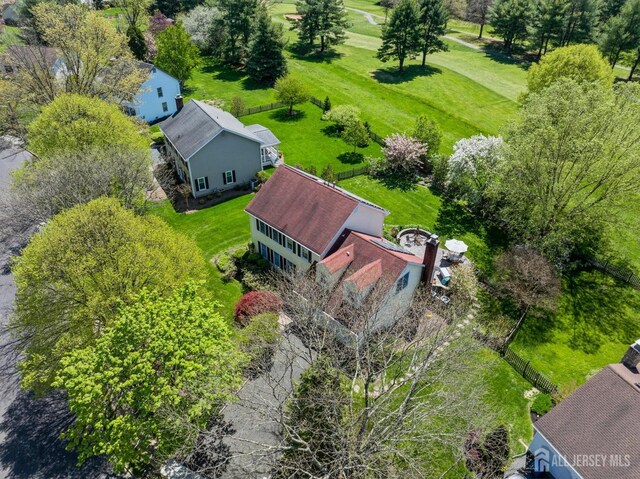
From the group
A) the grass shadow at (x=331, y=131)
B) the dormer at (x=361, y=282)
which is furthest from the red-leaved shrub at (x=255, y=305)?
the grass shadow at (x=331, y=131)

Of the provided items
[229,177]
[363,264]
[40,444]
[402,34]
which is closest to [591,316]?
[363,264]

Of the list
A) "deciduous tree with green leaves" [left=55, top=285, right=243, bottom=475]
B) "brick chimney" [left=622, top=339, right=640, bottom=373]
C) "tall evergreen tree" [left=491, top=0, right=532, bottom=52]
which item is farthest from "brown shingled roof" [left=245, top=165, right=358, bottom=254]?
"tall evergreen tree" [left=491, top=0, right=532, bottom=52]

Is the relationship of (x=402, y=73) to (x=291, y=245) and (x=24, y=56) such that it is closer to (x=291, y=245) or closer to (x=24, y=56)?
(x=291, y=245)

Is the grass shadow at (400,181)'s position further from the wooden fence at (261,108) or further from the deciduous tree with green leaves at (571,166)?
the wooden fence at (261,108)

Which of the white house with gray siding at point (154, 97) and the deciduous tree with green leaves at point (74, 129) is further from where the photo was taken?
the white house with gray siding at point (154, 97)

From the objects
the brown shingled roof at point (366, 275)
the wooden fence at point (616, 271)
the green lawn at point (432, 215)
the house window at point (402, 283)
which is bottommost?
the wooden fence at point (616, 271)

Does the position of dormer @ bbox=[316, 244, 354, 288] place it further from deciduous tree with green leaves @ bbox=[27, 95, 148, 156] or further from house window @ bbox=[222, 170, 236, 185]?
house window @ bbox=[222, 170, 236, 185]

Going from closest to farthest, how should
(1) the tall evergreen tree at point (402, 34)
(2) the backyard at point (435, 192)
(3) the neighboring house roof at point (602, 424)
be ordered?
(3) the neighboring house roof at point (602, 424) → (2) the backyard at point (435, 192) → (1) the tall evergreen tree at point (402, 34)
